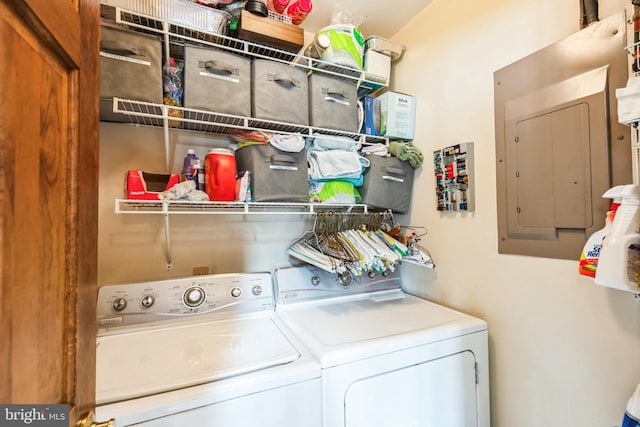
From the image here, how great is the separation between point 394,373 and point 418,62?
1814 mm

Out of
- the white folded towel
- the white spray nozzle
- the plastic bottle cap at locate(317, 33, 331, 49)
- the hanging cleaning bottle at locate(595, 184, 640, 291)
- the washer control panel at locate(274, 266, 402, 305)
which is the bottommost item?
the washer control panel at locate(274, 266, 402, 305)

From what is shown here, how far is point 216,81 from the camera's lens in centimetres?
136

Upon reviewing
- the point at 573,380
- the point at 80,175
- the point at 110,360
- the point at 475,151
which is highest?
the point at 475,151

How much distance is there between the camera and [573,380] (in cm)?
111

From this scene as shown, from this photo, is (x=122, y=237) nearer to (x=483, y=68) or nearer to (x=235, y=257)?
(x=235, y=257)

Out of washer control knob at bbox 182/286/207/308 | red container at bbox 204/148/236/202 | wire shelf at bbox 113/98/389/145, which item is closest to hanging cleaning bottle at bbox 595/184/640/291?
wire shelf at bbox 113/98/389/145

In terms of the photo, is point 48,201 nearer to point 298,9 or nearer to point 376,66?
point 298,9

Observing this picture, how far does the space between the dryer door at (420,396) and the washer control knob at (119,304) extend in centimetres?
106

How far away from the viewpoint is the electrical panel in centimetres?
150

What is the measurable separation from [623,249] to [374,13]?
182 cm

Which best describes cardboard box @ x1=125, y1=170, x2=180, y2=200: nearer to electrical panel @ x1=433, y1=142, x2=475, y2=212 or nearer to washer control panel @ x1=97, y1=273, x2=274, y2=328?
washer control panel @ x1=97, y1=273, x2=274, y2=328

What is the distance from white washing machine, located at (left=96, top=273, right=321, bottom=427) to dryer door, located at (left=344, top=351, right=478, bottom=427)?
195mm

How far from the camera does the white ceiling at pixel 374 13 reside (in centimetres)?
175

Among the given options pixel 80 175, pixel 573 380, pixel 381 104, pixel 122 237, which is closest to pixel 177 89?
pixel 122 237
